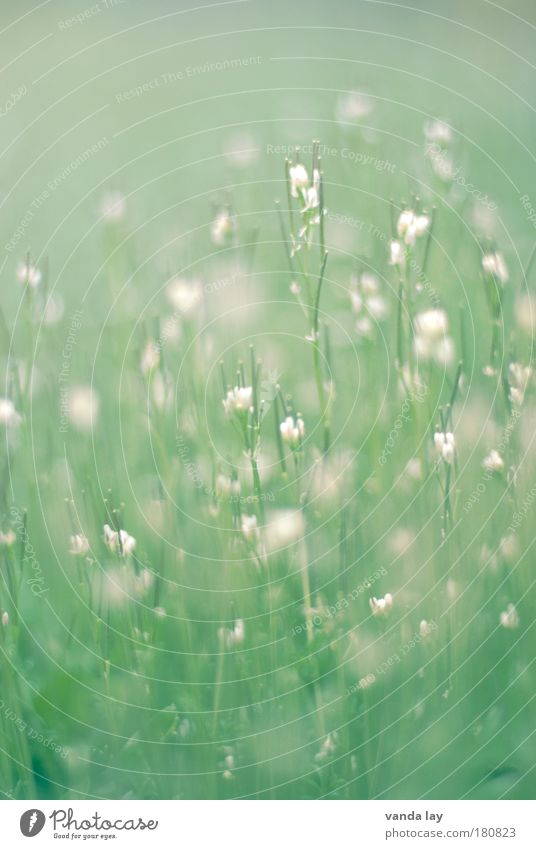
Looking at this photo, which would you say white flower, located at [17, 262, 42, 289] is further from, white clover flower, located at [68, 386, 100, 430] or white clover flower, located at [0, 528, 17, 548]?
white clover flower, located at [0, 528, 17, 548]

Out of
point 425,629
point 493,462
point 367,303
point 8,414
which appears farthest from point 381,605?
point 8,414

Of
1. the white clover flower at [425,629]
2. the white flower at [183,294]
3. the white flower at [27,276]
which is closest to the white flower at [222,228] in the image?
the white flower at [183,294]

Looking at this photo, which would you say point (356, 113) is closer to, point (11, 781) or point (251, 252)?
point (251, 252)

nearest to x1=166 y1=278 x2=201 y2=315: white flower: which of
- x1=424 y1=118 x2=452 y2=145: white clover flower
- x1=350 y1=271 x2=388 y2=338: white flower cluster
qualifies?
x1=350 y1=271 x2=388 y2=338: white flower cluster

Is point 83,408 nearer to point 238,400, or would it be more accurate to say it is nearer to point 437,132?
point 238,400
